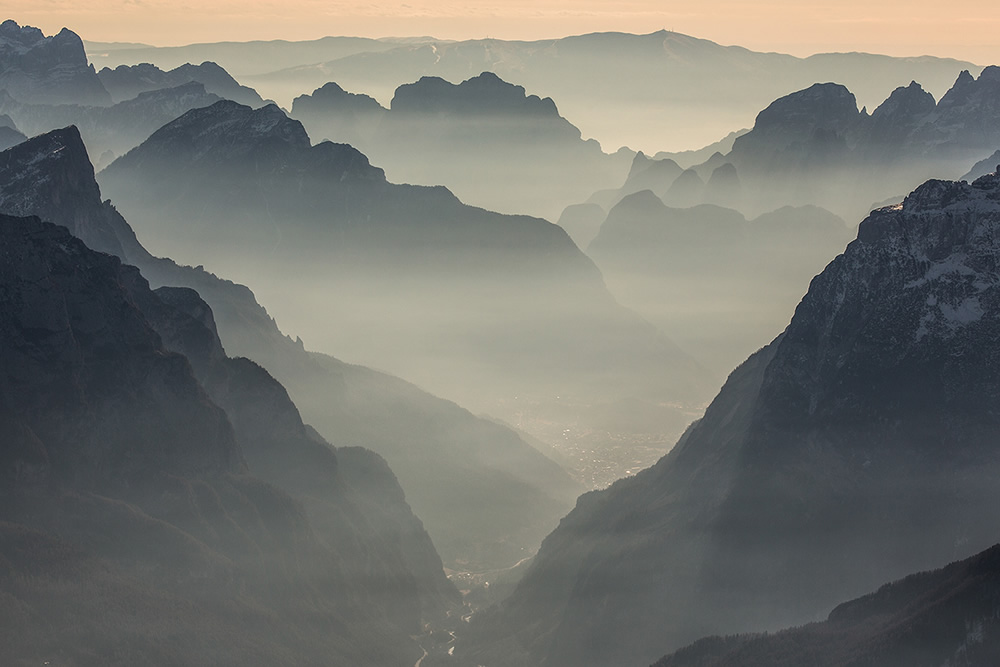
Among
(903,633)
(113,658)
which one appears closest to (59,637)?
(113,658)

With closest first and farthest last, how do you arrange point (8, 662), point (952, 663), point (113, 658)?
1. point (952, 663)
2. point (8, 662)
3. point (113, 658)

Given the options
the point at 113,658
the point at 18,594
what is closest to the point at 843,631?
the point at 113,658

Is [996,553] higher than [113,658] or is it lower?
higher

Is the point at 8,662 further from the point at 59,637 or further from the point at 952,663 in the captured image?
the point at 952,663

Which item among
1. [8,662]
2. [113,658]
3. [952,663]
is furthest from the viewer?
[113,658]

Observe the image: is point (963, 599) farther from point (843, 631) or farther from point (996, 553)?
point (843, 631)

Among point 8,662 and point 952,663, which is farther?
point 8,662
